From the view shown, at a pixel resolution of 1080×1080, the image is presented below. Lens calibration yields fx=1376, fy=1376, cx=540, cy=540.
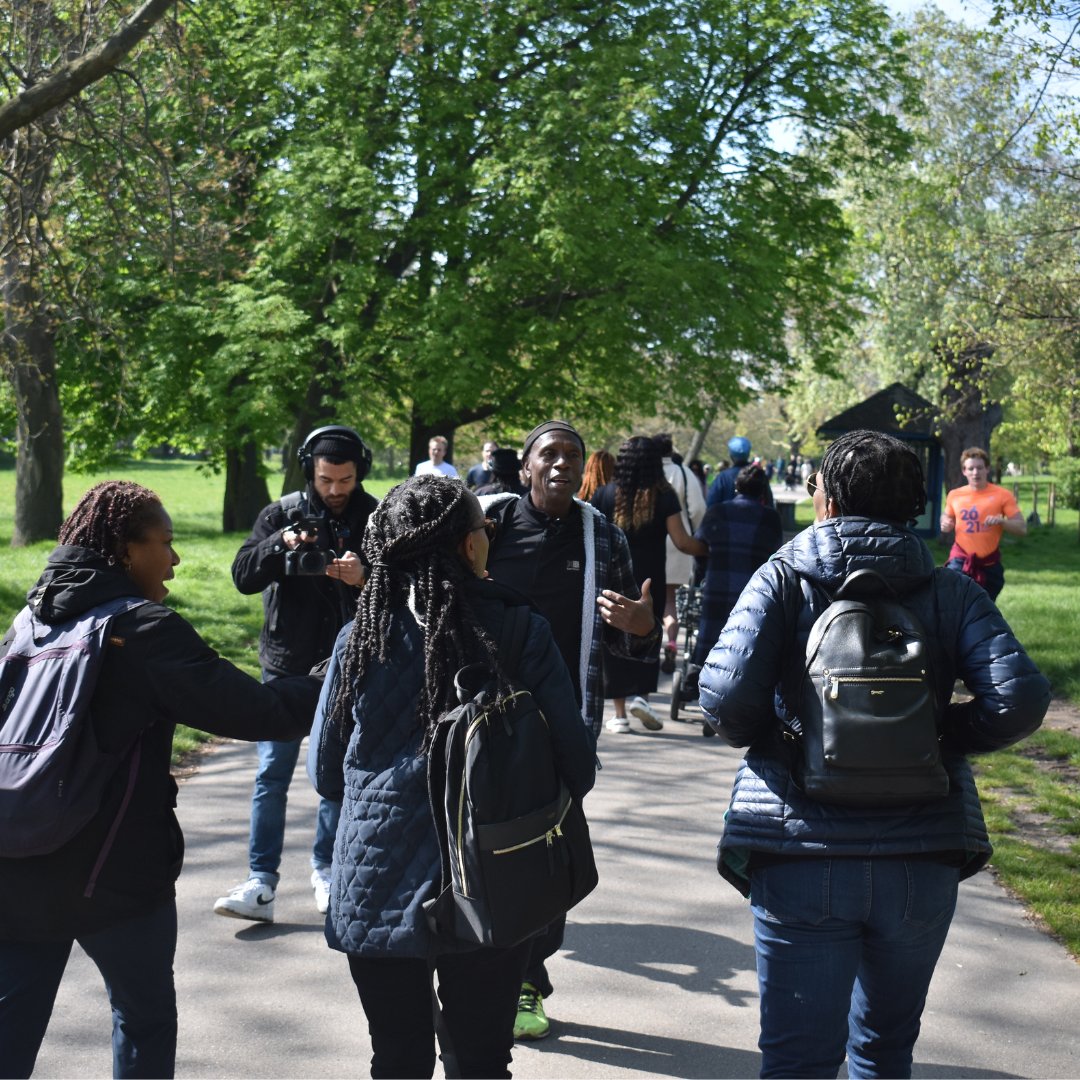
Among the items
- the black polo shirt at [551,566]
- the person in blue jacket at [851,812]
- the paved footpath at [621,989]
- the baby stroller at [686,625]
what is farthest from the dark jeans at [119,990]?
the baby stroller at [686,625]

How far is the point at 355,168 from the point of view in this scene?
20.0 meters

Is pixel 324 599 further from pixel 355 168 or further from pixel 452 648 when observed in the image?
pixel 355 168

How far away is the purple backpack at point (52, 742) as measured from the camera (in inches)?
116

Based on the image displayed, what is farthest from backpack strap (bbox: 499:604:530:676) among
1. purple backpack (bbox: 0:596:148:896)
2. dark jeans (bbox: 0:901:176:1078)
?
dark jeans (bbox: 0:901:176:1078)

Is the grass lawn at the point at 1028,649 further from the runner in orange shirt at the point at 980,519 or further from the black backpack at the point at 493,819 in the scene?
the black backpack at the point at 493,819

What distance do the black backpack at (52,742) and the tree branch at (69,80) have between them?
7934 mm

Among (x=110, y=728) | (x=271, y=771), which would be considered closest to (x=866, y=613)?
(x=110, y=728)

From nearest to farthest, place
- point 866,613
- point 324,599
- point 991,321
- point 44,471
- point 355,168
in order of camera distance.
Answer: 1. point 866,613
2. point 324,599
3. point 991,321
4. point 355,168
5. point 44,471

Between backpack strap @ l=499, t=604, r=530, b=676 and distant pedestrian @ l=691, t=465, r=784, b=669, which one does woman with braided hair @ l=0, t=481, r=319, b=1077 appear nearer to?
backpack strap @ l=499, t=604, r=530, b=676

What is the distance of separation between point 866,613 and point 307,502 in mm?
2912

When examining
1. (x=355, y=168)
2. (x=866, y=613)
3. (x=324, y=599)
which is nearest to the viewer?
(x=866, y=613)

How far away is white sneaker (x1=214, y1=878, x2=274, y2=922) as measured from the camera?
5.36m

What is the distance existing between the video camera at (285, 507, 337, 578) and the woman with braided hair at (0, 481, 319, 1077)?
58.1 inches

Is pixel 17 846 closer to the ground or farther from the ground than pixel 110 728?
closer to the ground
